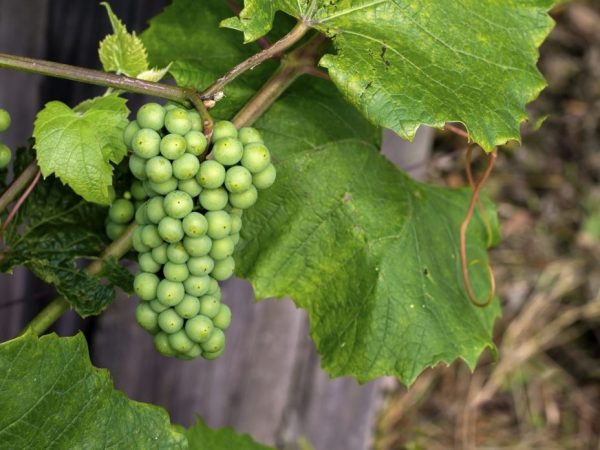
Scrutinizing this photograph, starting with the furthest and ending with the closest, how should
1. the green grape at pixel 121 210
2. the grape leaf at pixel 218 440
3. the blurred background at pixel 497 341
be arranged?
the blurred background at pixel 497 341, the grape leaf at pixel 218 440, the green grape at pixel 121 210

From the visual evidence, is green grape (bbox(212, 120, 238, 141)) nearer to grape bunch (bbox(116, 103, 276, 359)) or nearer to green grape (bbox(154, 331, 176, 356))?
grape bunch (bbox(116, 103, 276, 359))

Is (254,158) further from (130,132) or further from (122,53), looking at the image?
(122,53)

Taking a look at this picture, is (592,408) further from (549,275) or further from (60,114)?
(60,114)

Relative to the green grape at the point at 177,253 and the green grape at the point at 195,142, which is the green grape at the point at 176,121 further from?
the green grape at the point at 177,253

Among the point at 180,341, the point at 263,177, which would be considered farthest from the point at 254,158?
the point at 180,341

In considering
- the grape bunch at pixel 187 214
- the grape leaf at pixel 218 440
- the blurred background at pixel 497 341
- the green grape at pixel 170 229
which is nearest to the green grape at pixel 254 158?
the grape bunch at pixel 187 214
